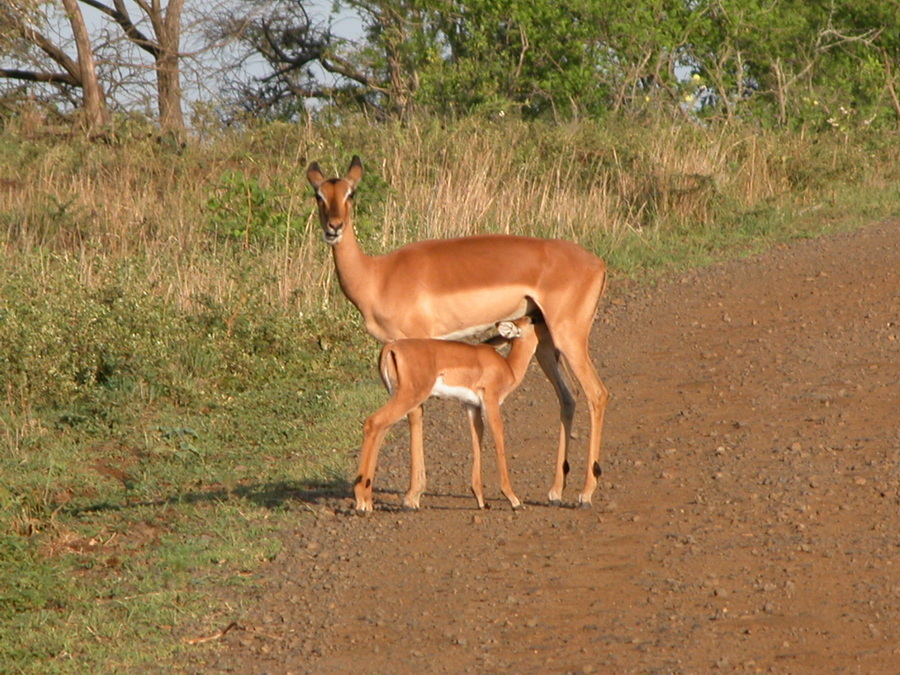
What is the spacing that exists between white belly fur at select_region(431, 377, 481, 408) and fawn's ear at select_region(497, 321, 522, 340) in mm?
378

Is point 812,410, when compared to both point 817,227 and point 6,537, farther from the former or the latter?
point 817,227

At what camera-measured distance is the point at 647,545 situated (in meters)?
5.09

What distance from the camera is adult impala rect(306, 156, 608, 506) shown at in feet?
20.2

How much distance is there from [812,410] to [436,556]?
272cm

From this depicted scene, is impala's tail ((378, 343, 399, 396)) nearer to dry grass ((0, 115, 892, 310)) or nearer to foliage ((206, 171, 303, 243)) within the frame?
dry grass ((0, 115, 892, 310))

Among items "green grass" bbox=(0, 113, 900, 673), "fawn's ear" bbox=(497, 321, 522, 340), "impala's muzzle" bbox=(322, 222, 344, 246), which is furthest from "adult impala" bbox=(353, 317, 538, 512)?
"impala's muzzle" bbox=(322, 222, 344, 246)

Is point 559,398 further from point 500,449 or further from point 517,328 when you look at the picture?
point 500,449

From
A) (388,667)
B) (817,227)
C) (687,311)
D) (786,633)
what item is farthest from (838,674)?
(817,227)

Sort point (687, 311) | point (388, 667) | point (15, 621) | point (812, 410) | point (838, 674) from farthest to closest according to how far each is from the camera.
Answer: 1. point (687, 311)
2. point (812, 410)
3. point (15, 621)
4. point (388, 667)
5. point (838, 674)

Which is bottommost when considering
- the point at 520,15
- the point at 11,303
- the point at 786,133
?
the point at 11,303

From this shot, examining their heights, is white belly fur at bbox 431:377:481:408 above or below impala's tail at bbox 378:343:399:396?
below

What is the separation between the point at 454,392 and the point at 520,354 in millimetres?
505

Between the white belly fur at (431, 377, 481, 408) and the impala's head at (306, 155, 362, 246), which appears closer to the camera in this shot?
the white belly fur at (431, 377, 481, 408)

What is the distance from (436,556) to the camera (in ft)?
16.8
